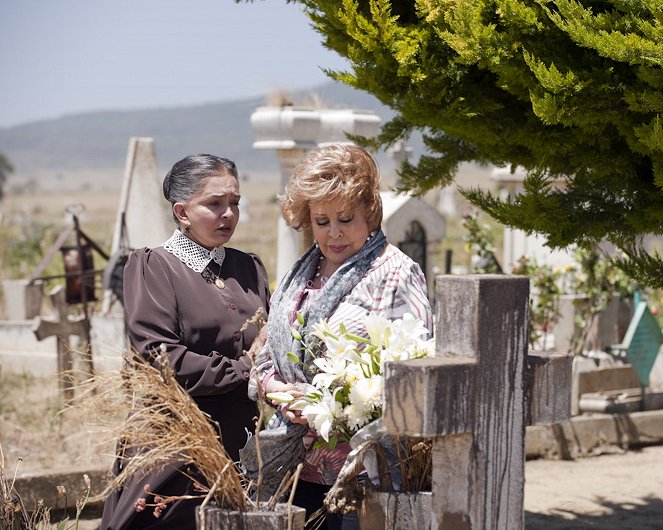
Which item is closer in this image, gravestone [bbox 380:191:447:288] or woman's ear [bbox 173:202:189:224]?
woman's ear [bbox 173:202:189:224]

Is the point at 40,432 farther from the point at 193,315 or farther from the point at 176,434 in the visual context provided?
the point at 176,434

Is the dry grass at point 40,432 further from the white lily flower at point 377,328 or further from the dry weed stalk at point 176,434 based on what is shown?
the white lily flower at point 377,328

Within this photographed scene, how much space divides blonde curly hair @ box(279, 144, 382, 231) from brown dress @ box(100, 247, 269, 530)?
0.56 meters

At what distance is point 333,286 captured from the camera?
3.14m

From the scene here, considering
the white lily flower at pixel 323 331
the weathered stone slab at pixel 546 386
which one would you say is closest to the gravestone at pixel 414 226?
the white lily flower at pixel 323 331

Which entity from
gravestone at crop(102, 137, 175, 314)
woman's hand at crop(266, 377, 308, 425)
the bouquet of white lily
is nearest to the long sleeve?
woman's hand at crop(266, 377, 308, 425)

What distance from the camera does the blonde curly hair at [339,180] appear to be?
315 centimetres

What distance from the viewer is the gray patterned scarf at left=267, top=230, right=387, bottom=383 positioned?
3129mm

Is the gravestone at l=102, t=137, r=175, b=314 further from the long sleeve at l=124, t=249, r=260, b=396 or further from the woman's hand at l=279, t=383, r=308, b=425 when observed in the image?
the woman's hand at l=279, t=383, r=308, b=425

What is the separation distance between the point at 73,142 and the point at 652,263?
199 metres

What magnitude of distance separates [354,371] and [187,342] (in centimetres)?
86

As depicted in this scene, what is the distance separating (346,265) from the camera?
3.16m

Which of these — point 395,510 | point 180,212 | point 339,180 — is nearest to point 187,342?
point 180,212

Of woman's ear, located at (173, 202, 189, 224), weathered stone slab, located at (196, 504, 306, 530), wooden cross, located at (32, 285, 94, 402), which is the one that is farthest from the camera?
wooden cross, located at (32, 285, 94, 402)
